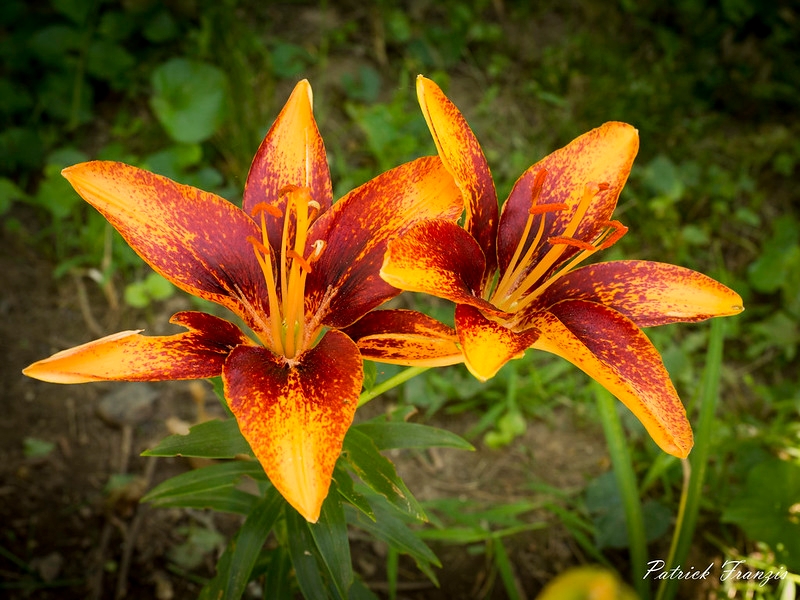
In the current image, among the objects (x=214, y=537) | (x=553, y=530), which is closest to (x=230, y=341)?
(x=214, y=537)

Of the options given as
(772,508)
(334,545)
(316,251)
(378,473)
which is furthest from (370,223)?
(772,508)

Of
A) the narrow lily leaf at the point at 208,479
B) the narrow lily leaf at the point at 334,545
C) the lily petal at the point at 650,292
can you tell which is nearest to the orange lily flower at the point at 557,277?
the lily petal at the point at 650,292

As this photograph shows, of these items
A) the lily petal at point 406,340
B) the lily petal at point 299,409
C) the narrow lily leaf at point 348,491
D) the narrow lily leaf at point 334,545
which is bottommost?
the narrow lily leaf at point 334,545

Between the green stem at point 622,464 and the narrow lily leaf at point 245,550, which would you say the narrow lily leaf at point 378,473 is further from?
the green stem at point 622,464

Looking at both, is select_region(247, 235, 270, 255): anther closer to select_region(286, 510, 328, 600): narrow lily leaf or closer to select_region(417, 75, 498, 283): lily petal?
select_region(417, 75, 498, 283): lily petal

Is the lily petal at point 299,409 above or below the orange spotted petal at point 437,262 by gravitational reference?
below

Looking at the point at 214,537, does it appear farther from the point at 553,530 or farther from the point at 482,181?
the point at 482,181

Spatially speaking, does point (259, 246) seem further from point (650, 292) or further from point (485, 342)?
point (650, 292)
